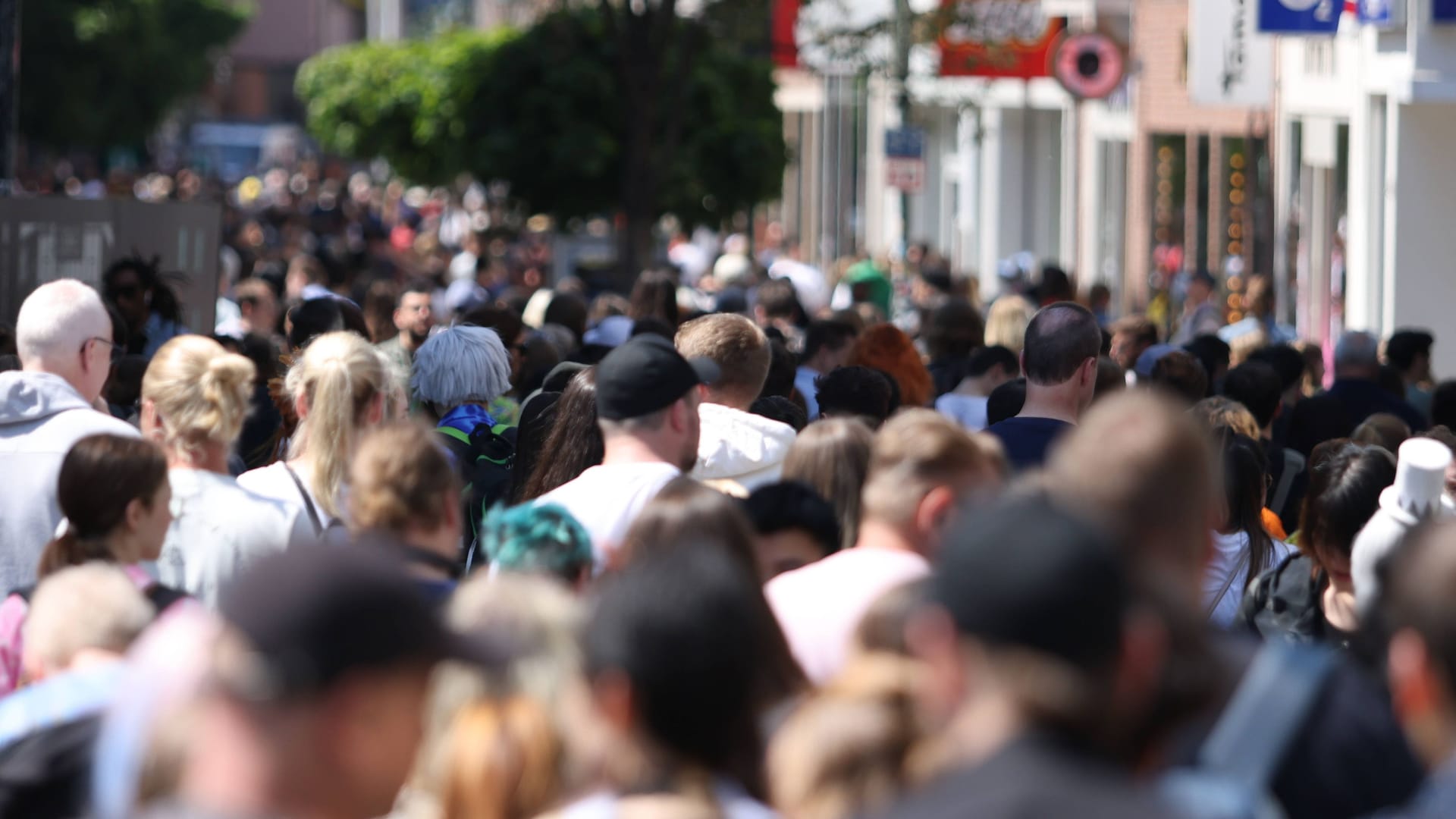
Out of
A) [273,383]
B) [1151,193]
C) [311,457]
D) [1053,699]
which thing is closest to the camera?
[1053,699]

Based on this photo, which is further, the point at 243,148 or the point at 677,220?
the point at 243,148

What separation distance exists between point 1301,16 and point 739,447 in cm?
971

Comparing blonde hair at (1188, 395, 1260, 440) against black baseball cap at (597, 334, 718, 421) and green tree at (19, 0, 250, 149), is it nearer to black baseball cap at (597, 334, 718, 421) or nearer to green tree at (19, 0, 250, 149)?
black baseball cap at (597, 334, 718, 421)

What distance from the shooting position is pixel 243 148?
80.9 m

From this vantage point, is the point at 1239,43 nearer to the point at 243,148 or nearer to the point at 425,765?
the point at 425,765

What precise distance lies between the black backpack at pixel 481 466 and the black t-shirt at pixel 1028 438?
5.40ft

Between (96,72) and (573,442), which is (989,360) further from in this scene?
(96,72)

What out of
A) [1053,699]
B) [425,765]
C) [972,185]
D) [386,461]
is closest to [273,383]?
[386,461]

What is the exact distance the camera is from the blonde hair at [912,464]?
4.34 meters

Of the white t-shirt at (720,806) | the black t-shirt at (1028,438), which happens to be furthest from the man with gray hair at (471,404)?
the white t-shirt at (720,806)

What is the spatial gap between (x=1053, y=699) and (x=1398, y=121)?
1429 centimetres

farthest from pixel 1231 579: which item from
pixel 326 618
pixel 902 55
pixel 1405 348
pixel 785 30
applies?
pixel 785 30

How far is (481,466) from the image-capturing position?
22.7 feet

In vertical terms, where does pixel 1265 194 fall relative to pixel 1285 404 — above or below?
above
